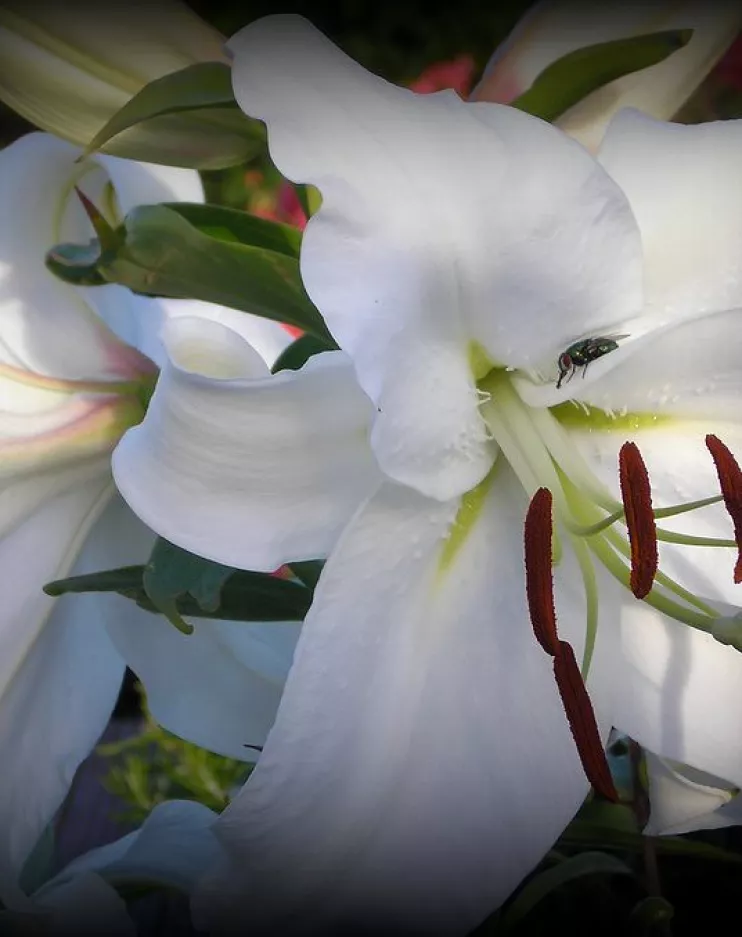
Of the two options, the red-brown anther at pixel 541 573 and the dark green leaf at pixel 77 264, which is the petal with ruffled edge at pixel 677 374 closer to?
the red-brown anther at pixel 541 573

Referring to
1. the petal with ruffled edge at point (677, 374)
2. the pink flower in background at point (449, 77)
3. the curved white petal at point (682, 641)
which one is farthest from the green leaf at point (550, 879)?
the pink flower in background at point (449, 77)

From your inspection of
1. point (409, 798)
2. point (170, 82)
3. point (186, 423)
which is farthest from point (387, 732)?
point (170, 82)

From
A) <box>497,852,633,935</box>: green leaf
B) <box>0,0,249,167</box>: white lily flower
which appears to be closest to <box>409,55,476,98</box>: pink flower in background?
<box>0,0,249,167</box>: white lily flower

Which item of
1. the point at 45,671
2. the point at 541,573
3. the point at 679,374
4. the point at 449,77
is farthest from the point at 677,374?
the point at 449,77

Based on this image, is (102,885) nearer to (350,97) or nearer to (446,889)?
(446,889)

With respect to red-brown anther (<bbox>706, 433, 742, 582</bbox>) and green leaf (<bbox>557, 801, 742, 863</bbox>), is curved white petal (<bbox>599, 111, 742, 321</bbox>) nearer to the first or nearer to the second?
red-brown anther (<bbox>706, 433, 742, 582</bbox>)

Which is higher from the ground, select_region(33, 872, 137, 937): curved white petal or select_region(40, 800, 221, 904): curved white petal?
select_region(40, 800, 221, 904): curved white petal

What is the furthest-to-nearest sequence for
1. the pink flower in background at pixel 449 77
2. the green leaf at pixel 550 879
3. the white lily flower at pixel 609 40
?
1. the pink flower in background at pixel 449 77
2. the green leaf at pixel 550 879
3. the white lily flower at pixel 609 40

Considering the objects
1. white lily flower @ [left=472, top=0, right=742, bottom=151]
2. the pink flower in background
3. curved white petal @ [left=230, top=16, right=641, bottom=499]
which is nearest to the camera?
curved white petal @ [left=230, top=16, right=641, bottom=499]
